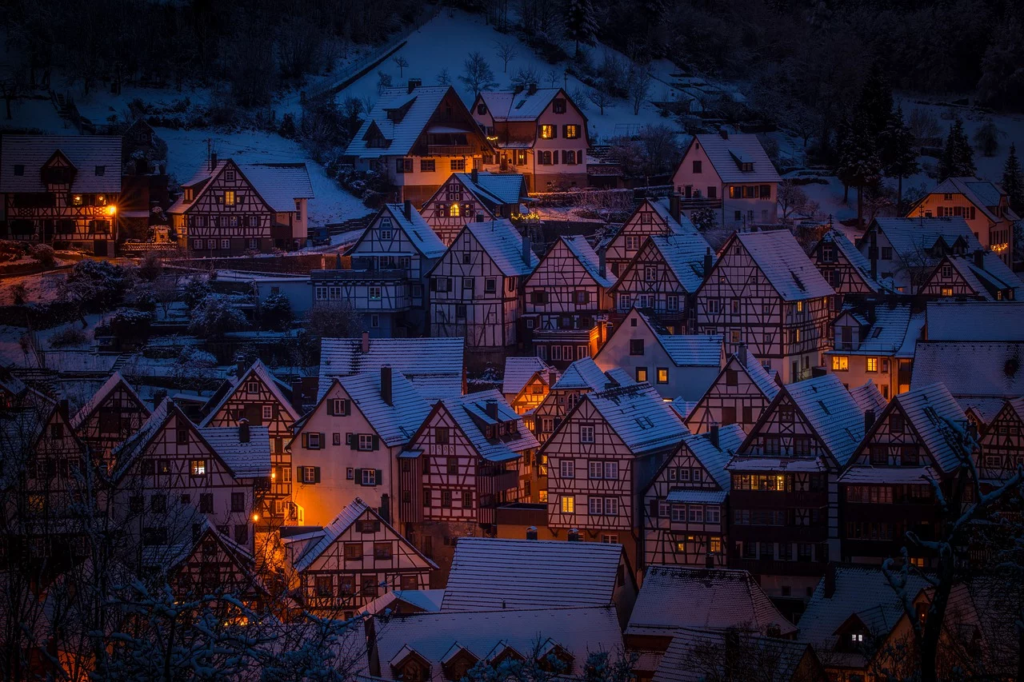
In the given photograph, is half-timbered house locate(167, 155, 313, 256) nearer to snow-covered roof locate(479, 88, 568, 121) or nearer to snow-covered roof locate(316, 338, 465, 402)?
snow-covered roof locate(479, 88, 568, 121)

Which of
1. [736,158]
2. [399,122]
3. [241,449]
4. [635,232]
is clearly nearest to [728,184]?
[736,158]

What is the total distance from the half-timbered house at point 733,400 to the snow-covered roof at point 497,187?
76.9ft

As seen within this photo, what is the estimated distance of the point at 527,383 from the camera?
6494 cm

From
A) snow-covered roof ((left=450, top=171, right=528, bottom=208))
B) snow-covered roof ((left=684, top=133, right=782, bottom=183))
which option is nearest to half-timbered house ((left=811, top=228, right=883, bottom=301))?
snow-covered roof ((left=684, top=133, right=782, bottom=183))

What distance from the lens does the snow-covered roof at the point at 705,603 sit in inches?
1817

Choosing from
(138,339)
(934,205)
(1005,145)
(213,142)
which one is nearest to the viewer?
(138,339)

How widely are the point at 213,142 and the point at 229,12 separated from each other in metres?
17.1

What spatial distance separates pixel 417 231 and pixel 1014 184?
34.2 metres

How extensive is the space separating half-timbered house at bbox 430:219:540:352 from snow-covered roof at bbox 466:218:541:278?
0.12ft

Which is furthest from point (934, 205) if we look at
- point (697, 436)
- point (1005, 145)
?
point (697, 436)

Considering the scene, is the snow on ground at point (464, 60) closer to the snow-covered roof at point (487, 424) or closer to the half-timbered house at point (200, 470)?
the snow-covered roof at point (487, 424)

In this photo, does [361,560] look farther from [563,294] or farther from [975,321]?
[975,321]

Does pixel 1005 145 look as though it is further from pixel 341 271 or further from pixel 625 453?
pixel 625 453

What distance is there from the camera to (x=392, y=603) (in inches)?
1877
